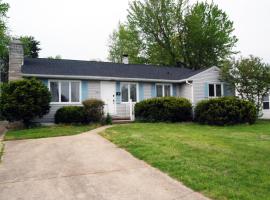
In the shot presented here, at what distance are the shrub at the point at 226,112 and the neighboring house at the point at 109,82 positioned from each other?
10.4 ft

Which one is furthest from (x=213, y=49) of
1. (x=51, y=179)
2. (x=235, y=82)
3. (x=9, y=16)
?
(x=51, y=179)

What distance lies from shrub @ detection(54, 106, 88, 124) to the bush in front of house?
1614 millimetres

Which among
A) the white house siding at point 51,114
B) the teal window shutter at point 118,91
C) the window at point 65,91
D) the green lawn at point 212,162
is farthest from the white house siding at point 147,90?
the green lawn at point 212,162

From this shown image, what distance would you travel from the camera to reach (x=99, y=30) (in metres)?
47.3

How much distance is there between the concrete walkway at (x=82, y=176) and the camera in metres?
5.11

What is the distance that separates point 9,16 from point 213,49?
22301mm

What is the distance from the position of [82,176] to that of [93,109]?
9957 millimetres

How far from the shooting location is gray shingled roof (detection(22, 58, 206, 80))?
57.9 feet

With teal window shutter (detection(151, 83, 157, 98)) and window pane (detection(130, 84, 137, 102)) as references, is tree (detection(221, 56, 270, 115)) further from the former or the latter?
window pane (detection(130, 84, 137, 102))

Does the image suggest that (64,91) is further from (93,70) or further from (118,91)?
(118,91)

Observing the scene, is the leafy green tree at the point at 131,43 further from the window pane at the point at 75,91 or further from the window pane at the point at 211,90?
the window pane at the point at 75,91

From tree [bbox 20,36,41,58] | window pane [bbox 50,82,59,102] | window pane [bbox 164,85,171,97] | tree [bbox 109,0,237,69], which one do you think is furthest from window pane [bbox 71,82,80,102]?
tree [bbox 20,36,41,58]

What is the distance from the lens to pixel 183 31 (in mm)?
35562

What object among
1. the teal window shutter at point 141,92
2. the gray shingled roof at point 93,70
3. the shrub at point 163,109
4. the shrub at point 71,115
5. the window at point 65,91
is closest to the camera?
the shrub at point 71,115
